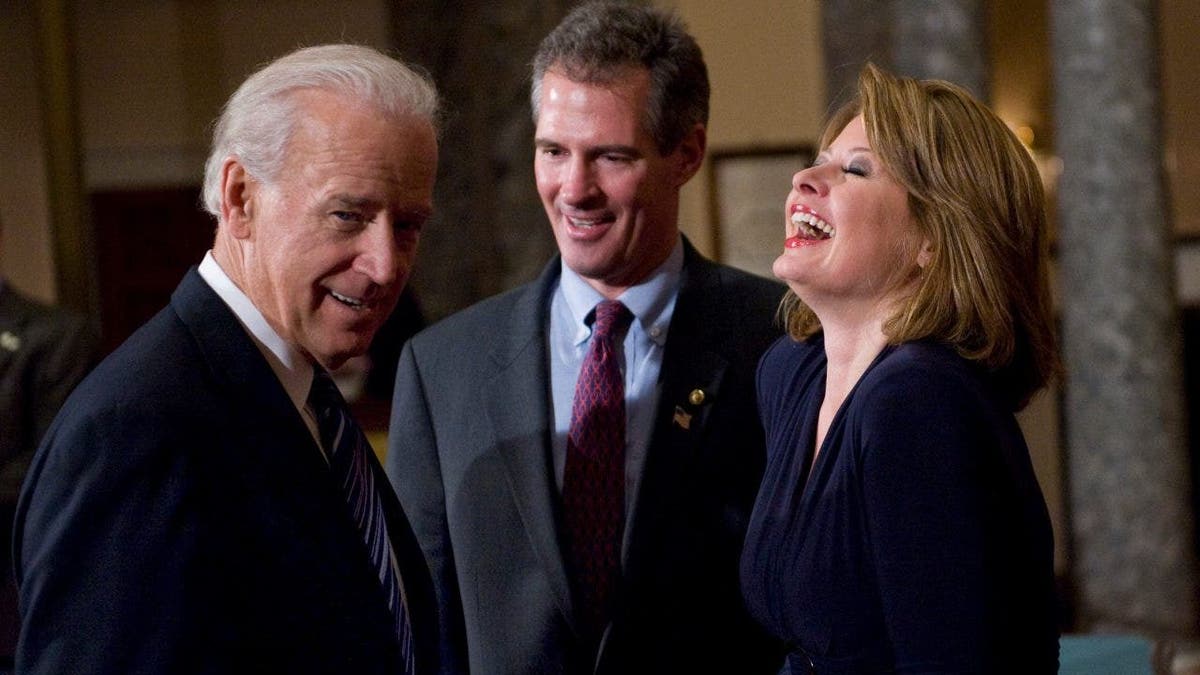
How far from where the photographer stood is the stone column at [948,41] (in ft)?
16.0

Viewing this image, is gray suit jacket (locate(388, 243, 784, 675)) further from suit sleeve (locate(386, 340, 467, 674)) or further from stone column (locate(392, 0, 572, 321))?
stone column (locate(392, 0, 572, 321))

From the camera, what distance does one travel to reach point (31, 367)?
4.09 metres

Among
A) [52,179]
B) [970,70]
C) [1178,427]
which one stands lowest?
[1178,427]

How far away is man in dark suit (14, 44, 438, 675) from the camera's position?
1274mm

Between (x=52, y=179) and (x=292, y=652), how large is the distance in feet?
18.6

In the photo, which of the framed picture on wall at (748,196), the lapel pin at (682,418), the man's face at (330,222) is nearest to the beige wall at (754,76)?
the framed picture on wall at (748,196)

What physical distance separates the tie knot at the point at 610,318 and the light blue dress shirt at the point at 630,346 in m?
0.01

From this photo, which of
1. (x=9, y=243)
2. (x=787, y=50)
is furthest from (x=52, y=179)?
(x=787, y=50)

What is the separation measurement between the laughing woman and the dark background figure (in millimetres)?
2725

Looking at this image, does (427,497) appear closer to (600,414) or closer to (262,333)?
(600,414)

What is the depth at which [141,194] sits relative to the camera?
8.07 m

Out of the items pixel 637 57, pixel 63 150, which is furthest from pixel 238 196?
pixel 63 150

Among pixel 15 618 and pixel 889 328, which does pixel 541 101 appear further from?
pixel 15 618

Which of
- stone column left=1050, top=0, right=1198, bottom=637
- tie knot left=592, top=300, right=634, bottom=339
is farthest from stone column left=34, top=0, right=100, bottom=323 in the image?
tie knot left=592, top=300, right=634, bottom=339
